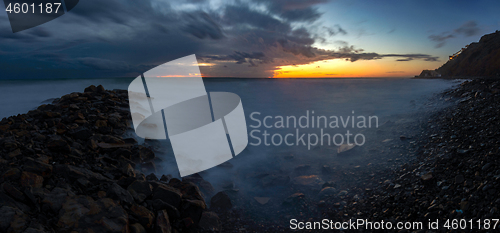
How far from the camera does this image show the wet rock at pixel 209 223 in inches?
170

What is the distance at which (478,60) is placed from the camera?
58.2 feet

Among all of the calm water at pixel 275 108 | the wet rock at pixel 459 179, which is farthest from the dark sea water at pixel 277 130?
the wet rock at pixel 459 179

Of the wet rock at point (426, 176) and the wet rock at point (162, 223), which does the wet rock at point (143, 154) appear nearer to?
the wet rock at point (162, 223)

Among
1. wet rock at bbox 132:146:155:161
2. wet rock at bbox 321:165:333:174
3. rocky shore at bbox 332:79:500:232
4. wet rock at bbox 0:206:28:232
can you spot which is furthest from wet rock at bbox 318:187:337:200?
wet rock at bbox 0:206:28:232

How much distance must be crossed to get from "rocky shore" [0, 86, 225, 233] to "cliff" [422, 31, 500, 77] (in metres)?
20.2

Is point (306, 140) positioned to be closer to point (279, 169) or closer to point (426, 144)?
point (279, 169)

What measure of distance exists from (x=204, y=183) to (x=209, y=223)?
6.40 feet

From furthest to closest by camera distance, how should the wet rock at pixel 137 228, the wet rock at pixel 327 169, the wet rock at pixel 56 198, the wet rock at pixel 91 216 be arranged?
1. the wet rock at pixel 327 169
2. the wet rock at pixel 137 228
3. the wet rock at pixel 56 198
4. the wet rock at pixel 91 216

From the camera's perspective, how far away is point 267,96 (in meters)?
28.7

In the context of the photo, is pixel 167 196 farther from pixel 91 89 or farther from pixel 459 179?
pixel 91 89

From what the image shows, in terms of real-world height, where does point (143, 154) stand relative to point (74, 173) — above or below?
below

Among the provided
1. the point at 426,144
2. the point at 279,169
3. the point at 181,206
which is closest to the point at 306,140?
the point at 279,169

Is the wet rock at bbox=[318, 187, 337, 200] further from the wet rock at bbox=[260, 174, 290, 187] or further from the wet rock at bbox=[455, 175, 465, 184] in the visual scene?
the wet rock at bbox=[455, 175, 465, 184]

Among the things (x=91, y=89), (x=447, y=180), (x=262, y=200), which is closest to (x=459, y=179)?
(x=447, y=180)
